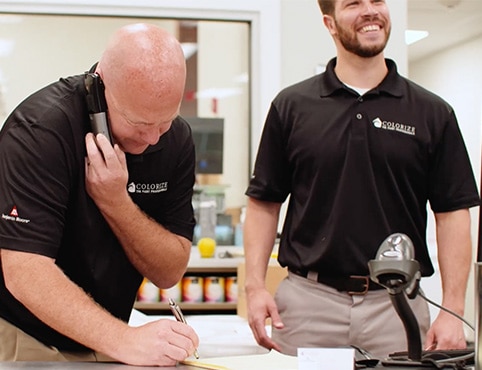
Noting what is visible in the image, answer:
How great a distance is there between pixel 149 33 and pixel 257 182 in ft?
2.93

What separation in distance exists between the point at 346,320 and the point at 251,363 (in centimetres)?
76

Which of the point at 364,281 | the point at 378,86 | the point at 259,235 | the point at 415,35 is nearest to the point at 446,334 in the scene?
the point at 364,281

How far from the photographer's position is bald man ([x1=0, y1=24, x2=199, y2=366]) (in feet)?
4.21

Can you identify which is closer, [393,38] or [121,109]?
[121,109]

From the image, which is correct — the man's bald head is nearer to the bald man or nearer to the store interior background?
the bald man

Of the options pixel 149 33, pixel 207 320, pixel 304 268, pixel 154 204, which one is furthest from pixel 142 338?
pixel 207 320

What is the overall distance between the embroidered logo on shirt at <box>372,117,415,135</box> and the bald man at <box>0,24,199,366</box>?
656 mm

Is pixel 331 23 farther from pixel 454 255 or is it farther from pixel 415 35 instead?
pixel 415 35

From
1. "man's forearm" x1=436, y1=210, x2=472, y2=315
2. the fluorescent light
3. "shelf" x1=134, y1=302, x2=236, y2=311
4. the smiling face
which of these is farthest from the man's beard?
the fluorescent light

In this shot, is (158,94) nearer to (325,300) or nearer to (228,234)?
(325,300)

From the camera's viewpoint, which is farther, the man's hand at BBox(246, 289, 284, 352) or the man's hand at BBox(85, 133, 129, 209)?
the man's hand at BBox(246, 289, 284, 352)

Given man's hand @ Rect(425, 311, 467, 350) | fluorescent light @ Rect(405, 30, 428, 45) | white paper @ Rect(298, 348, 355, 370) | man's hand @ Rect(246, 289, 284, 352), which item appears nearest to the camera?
white paper @ Rect(298, 348, 355, 370)

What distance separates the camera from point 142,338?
126cm

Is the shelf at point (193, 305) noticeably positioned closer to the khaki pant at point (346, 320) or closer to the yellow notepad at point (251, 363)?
the khaki pant at point (346, 320)
